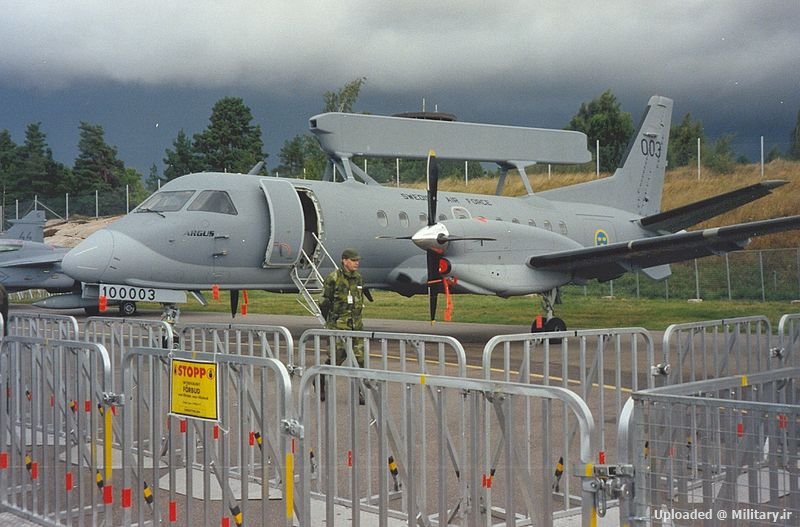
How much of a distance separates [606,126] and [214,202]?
7335 mm

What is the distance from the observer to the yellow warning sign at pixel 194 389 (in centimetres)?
454

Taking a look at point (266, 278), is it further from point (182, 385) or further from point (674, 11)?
point (182, 385)

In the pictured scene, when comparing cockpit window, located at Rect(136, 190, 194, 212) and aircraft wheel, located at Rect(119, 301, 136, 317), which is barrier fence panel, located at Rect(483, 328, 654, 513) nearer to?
cockpit window, located at Rect(136, 190, 194, 212)

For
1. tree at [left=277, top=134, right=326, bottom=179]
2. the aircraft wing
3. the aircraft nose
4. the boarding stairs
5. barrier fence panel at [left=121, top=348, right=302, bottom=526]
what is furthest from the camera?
tree at [left=277, top=134, right=326, bottom=179]

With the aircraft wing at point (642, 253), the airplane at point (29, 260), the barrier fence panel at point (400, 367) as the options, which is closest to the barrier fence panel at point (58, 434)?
the barrier fence panel at point (400, 367)

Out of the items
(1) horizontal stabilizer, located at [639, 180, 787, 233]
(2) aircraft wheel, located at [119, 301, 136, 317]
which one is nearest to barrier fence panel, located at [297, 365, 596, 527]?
(1) horizontal stabilizer, located at [639, 180, 787, 233]

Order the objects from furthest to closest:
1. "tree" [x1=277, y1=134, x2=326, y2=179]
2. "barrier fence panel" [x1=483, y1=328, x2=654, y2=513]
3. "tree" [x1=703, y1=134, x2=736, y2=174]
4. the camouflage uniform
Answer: "tree" [x1=277, y1=134, x2=326, y2=179]
"tree" [x1=703, y1=134, x2=736, y2=174]
the camouflage uniform
"barrier fence panel" [x1=483, y1=328, x2=654, y2=513]

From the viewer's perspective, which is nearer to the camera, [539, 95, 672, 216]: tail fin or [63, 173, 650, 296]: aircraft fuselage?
[63, 173, 650, 296]: aircraft fuselage

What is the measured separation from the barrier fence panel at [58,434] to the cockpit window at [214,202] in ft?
27.0

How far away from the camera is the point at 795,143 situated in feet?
34.3

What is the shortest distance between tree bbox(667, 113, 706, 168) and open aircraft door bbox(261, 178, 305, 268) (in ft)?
20.7

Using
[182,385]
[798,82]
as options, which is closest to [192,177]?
[798,82]

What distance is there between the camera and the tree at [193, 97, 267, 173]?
1795 centimetres

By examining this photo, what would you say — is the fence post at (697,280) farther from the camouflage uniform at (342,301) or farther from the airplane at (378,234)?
the camouflage uniform at (342,301)
